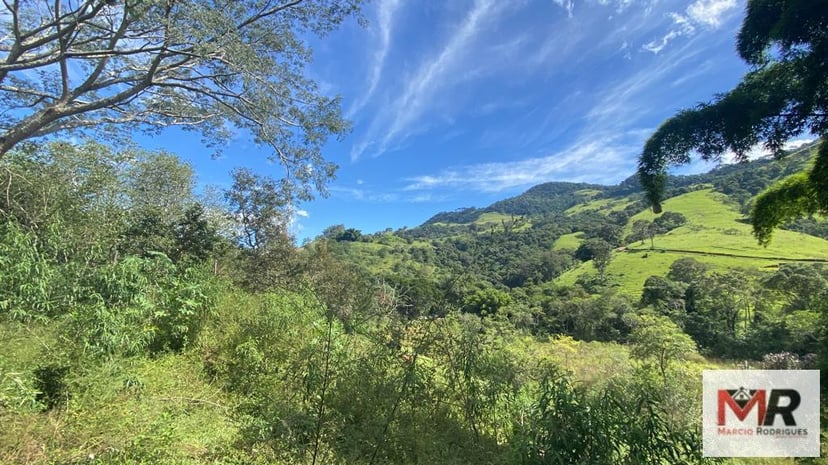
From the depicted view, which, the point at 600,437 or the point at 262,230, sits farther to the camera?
the point at 262,230

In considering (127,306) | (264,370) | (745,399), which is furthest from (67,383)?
(745,399)

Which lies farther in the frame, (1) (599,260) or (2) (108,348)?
(1) (599,260)

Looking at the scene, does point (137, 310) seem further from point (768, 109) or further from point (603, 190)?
point (603, 190)

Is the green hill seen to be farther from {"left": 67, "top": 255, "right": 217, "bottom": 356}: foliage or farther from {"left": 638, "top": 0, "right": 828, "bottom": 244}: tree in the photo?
{"left": 638, "top": 0, "right": 828, "bottom": 244}: tree

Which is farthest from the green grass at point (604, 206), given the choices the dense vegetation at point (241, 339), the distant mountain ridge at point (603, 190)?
the dense vegetation at point (241, 339)

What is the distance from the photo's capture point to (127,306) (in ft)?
13.3

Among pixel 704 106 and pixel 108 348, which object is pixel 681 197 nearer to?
pixel 704 106

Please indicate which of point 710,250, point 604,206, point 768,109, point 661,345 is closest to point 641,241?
point 710,250

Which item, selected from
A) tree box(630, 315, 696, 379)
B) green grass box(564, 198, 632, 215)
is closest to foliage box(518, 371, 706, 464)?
tree box(630, 315, 696, 379)

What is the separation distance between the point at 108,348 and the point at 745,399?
19.7 feet

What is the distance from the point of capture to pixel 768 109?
3.69 meters

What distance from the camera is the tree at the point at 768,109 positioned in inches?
128

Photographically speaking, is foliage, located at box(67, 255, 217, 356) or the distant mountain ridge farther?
the distant mountain ridge

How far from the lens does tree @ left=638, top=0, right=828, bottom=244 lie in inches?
128
